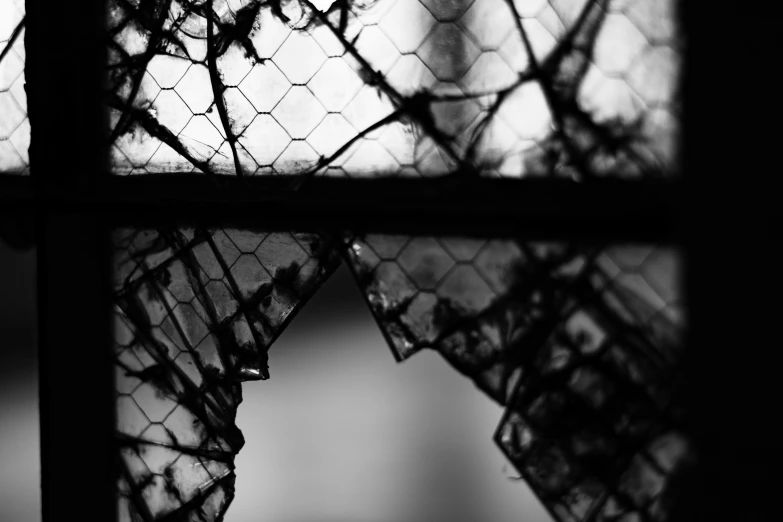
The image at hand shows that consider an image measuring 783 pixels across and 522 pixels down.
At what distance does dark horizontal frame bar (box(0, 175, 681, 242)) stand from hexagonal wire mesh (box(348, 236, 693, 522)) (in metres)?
0.02

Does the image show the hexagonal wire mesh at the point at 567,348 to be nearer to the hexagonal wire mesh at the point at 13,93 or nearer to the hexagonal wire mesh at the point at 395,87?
the hexagonal wire mesh at the point at 395,87

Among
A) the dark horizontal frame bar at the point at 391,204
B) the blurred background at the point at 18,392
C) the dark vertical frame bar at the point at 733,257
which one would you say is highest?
the blurred background at the point at 18,392

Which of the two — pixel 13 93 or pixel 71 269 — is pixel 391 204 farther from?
pixel 13 93

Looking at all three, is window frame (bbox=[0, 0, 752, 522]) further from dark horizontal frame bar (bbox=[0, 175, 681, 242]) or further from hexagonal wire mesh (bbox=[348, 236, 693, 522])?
hexagonal wire mesh (bbox=[348, 236, 693, 522])

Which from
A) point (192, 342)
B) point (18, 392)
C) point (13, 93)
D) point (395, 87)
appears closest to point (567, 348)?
point (395, 87)

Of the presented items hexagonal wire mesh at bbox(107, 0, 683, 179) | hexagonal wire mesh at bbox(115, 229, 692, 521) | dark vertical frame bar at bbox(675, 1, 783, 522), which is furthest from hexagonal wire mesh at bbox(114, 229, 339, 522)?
dark vertical frame bar at bbox(675, 1, 783, 522)

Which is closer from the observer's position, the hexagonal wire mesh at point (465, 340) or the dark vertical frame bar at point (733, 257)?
the dark vertical frame bar at point (733, 257)

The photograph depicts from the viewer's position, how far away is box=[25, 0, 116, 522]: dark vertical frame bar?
0.99 m

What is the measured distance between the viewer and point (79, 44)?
0.99 m

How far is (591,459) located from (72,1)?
3.15 feet

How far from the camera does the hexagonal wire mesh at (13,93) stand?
3.54 feet

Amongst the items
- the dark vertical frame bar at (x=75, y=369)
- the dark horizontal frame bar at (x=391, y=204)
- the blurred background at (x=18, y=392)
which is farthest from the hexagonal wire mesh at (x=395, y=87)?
the blurred background at (x=18, y=392)

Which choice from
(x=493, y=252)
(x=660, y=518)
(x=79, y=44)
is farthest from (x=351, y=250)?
(x=79, y=44)

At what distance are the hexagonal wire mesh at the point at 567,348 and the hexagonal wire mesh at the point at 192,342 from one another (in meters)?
0.15
